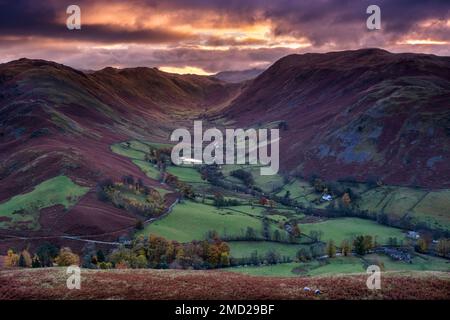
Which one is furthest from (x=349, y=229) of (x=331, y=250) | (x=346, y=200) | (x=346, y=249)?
(x=346, y=200)

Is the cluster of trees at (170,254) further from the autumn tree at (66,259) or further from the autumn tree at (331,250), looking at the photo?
the autumn tree at (331,250)

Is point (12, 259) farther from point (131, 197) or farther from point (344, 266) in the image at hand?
point (344, 266)

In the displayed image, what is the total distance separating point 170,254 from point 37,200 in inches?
2348

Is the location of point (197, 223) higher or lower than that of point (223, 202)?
lower

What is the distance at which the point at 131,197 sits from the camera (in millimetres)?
172750

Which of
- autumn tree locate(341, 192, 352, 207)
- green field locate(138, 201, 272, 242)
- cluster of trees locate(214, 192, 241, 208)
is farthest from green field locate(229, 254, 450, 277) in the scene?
cluster of trees locate(214, 192, 241, 208)

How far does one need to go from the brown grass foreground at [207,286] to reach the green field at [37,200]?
93352 mm

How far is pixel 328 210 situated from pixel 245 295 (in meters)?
152

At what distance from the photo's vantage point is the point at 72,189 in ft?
529

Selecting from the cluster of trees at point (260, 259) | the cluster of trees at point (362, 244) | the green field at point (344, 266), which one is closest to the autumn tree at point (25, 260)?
the green field at point (344, 266)

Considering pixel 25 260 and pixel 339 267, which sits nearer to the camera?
pixel 25 260

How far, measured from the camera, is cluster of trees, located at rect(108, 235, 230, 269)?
115188 mm

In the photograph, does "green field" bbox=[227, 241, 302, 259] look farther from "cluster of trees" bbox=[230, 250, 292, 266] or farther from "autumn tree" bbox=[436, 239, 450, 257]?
"autumn tree" bbox=[436, 239, 450, 257]
